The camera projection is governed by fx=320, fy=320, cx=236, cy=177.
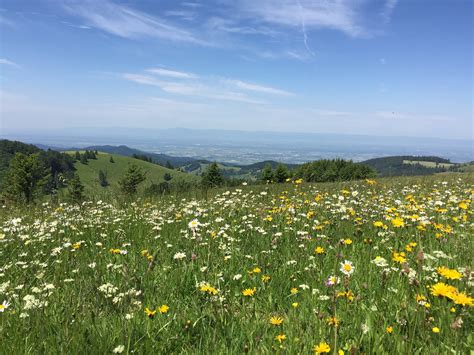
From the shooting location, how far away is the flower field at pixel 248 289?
8.12 ft

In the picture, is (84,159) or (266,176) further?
(84,159)

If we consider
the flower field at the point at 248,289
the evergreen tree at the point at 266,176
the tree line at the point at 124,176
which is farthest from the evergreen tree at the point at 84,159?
the flower field at the point at 248,289

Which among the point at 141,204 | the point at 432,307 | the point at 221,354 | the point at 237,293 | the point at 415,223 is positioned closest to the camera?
the point at 221,354

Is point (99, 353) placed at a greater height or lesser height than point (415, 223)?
lesser

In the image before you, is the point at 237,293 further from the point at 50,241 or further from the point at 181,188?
the point at 181,188

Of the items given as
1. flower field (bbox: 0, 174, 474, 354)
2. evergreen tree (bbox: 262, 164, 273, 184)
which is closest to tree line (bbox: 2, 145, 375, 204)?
evergreen tree (bbox: 262, 164, 273, 184)

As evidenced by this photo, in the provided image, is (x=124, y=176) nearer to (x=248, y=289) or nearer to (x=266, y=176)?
(x=266, y=176)

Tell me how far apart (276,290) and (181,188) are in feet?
23.8

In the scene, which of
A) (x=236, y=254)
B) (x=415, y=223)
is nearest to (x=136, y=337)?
(x=236, y=254)

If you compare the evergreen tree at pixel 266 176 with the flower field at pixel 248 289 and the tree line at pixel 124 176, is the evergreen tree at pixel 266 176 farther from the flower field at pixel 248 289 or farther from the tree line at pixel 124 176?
the flower field at pixel 248 289

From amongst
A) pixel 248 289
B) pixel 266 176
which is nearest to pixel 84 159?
pixel 266 176

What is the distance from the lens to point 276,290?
3.71m

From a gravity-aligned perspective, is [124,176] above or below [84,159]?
above

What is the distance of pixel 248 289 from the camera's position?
10.7 ft
